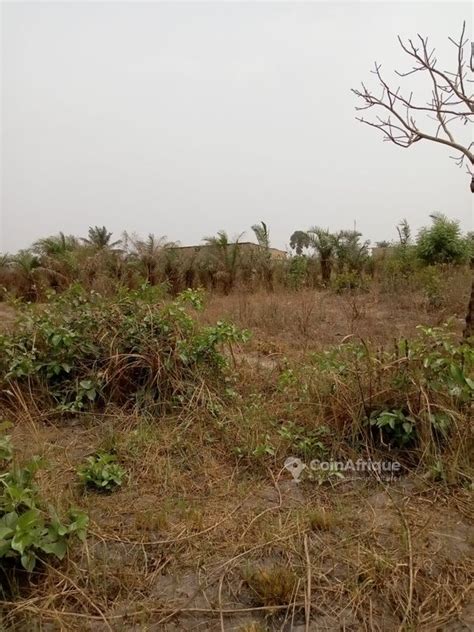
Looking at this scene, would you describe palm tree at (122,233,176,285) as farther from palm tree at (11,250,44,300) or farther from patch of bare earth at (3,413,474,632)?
patch of bare earth at (3,413,474,632)

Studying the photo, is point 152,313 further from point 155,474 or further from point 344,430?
point 344,430

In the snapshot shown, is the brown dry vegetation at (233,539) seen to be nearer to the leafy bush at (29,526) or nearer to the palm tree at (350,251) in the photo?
the leafy bush at (29,526)

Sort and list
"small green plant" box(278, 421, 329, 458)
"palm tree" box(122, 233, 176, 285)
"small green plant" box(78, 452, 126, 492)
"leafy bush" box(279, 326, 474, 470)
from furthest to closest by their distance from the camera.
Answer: "palm tree" box(122, 233, 176, 285)
"small green plant" box(278, 421, 329, 458)
"leafy bush" box(279, 326, 474, 470)
"small green plant" box(78, 452, 126, 492)

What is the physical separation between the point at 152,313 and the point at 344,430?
178 centimetres

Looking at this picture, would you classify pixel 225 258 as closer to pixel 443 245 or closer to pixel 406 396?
pixel 443 245

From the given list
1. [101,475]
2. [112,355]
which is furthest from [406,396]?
[112,355]

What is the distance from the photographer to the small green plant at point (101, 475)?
207cm

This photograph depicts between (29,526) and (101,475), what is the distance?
68cm

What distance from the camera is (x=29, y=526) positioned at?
4.62ft

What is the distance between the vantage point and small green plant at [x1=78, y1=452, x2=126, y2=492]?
2066mm

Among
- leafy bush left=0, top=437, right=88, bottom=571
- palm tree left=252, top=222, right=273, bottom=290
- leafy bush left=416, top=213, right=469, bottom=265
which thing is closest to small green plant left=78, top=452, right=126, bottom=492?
leafy bush left=0, top=437, right=88, bottom=571

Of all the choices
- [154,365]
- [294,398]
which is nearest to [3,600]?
[154,365]

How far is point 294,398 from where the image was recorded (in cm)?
301

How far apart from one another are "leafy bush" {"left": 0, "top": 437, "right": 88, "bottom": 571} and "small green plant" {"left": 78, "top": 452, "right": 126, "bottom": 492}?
16.4 inches
